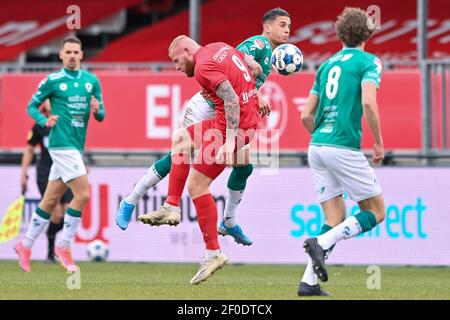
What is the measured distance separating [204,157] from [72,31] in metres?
13.9

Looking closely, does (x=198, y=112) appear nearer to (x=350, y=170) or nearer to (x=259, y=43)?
(x=259, y=43)

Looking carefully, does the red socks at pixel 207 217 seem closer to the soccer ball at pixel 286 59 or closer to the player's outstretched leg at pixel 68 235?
the soccer ball at pixel 286 59

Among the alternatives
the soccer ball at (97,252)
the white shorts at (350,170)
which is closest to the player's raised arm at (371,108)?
the white shorts at (350,170)

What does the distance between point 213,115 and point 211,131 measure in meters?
0.88

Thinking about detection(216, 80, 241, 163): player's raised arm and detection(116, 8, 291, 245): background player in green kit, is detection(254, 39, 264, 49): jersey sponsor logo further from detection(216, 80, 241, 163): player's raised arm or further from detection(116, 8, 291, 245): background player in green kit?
detection(216, 80, 241, 163): player's raised arm

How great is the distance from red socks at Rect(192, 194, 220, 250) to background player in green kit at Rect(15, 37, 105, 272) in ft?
10.8

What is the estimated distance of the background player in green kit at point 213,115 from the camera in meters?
11.7

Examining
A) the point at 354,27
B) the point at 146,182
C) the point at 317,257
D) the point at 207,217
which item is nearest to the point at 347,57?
the point at 354,27

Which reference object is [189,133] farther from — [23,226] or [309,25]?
[309,25]

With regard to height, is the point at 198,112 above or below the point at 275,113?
below

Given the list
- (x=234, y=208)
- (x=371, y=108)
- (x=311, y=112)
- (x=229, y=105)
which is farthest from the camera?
(x=234, y=208)

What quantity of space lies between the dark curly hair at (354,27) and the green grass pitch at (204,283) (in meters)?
1.96

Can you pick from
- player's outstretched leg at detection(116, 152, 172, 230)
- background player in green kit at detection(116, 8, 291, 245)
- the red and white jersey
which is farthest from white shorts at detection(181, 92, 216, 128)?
the red and white jersey

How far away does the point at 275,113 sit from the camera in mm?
17266
